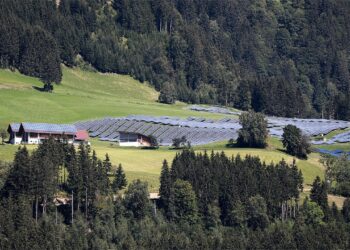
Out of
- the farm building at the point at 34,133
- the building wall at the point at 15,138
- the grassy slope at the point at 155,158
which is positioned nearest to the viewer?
the grassy slope at the point at 155,158

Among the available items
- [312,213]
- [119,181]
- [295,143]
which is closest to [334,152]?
[295,143]

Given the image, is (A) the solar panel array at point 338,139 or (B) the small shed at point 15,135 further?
(A) the solar panel array at point 338,139

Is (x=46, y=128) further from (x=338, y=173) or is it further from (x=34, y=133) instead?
(x=338, y=173)

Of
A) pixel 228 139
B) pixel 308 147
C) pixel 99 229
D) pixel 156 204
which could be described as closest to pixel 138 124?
pixel 228 139

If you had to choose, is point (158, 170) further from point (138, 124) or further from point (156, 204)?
point (138, 124)

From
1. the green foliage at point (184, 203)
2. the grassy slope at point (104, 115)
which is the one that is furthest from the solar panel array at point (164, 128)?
the green foliage at point (184, 203)

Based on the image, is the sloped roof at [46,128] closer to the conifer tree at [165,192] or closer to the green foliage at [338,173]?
the conifer tree at [165,192]

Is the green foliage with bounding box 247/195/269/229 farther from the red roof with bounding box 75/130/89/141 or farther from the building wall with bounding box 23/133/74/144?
the red roof with bounding box 75/130/89/141
